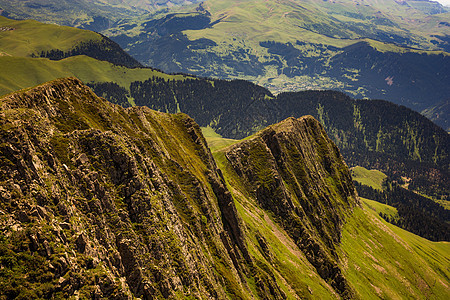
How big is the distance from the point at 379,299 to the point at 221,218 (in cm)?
10397

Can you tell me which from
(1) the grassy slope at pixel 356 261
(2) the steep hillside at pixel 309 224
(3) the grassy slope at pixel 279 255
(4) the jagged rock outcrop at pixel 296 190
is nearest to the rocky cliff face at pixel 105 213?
(3) the grassy slope at pixel 279 255

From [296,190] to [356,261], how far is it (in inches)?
1848

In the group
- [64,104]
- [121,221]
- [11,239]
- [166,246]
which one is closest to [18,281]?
[11,239]

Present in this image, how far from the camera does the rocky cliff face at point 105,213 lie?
100ft

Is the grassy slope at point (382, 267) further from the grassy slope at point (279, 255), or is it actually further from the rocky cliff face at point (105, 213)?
the rocky cliff face at point (105, 213)

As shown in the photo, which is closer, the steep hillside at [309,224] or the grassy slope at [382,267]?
the steep hillside at [309,224]

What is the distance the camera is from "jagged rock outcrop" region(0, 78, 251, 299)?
30.4 metres

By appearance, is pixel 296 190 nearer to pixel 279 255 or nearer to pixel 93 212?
pixel 279 255

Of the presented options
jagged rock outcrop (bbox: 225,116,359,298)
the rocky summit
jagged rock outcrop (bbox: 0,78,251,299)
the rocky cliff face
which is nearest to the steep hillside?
jagged rock outcrop (bbox: 225,116,359,298)

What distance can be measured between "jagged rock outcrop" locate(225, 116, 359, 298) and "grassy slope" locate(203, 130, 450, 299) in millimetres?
4922

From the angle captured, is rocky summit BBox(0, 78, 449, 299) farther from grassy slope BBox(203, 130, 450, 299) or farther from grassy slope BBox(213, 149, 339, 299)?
grassy slope BBox(203, 130, 450, 299)

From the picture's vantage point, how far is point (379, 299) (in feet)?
470

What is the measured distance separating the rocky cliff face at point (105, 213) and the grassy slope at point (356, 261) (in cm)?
581

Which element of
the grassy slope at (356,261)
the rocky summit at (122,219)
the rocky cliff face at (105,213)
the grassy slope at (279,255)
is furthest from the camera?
the grassy slope at (356,261)
